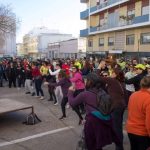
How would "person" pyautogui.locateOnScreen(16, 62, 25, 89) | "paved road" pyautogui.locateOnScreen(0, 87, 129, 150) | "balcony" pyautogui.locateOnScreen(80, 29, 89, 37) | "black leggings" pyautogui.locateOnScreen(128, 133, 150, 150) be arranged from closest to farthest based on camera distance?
1. "black leggings" pyautogui.locateOnScreen(128, 133, 150, 150)
2. "paved road" pyautogui.locateOnScreen(0, 87, 129, 150)
3. "person" pyautogui.locateOnScreen(16, 62, 25, 89)
4. "balcony" pyautogui.locateOnScreen(80, 29, 89, 37)

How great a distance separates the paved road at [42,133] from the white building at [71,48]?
39.1 m

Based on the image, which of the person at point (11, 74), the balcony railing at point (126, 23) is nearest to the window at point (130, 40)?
the balcony railing at point (126, 23)

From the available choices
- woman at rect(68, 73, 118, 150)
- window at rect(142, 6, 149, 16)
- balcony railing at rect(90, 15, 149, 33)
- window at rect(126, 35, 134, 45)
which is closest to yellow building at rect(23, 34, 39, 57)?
balcony railing at rect(90, 15, 149, 33)

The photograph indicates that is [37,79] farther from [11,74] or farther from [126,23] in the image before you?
[126,23]

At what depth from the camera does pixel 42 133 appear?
8469 mm

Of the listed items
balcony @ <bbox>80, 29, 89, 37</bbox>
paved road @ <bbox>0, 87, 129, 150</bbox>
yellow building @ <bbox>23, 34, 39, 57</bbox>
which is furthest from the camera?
yellow building @ <bbox>23, 34, 39, 57</bbox>

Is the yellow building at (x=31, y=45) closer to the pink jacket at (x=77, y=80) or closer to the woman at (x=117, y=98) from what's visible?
the pink jacket at (x=77, y=80)

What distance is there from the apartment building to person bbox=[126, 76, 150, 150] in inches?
1044

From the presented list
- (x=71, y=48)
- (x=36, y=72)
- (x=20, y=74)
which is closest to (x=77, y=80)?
(x=36, y=72)

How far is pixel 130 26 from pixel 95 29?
1016cm

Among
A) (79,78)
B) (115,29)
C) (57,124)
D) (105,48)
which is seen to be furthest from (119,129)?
(105,48)

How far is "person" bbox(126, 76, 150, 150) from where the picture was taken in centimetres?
460

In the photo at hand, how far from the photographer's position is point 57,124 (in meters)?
9.50

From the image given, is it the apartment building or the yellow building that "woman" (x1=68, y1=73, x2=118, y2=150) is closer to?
the apartment building
